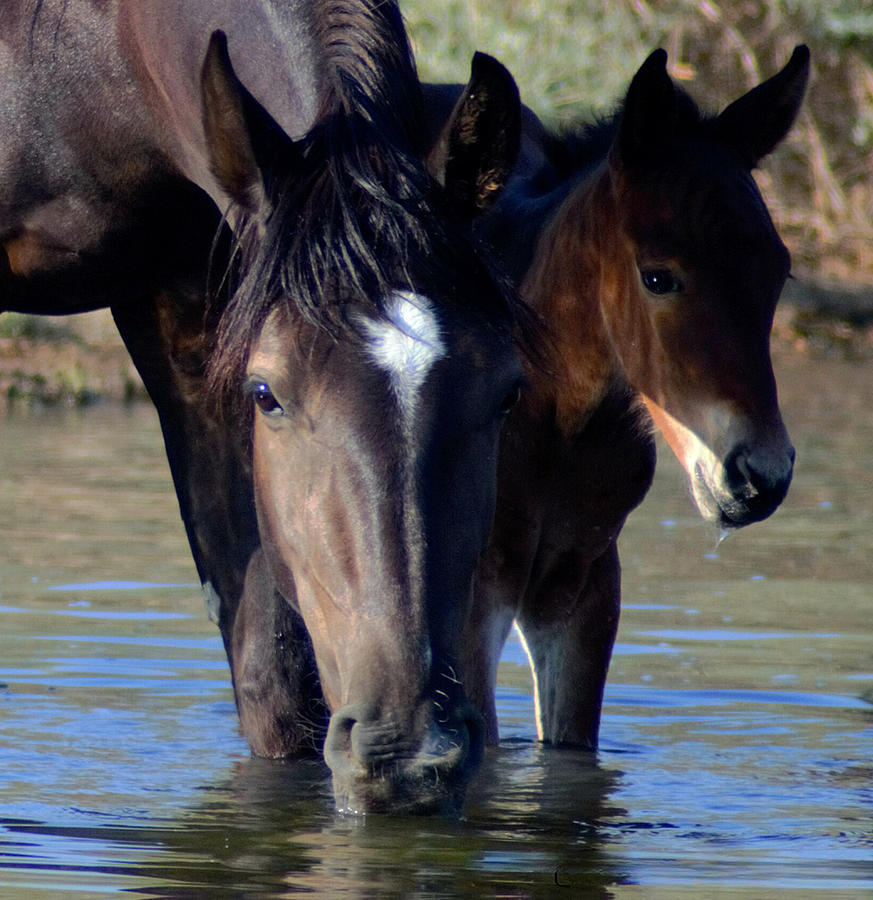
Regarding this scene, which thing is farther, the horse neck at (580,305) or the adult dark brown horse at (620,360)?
the horse neck at (580,305)

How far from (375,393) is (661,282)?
1.45 metres

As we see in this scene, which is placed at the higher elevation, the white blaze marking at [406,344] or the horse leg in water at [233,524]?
the white blaze marking at [406,344]

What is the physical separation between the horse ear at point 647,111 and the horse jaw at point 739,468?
791 mm

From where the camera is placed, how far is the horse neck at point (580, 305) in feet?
16.1

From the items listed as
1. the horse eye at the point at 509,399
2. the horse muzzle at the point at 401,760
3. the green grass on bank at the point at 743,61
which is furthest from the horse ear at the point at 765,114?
the green grass on bank at the point at 743,61

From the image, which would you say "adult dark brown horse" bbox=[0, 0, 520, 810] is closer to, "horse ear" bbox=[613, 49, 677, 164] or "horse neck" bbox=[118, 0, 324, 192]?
"horse neck" bbox=[118, 0, 324, 192]

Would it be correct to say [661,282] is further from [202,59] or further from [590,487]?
[202,59]

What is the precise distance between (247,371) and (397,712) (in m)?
0.74

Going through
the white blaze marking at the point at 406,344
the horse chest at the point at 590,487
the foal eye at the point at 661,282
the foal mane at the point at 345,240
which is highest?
the foal mane at the point at 345,240

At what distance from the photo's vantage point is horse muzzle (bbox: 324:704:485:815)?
3.17 m

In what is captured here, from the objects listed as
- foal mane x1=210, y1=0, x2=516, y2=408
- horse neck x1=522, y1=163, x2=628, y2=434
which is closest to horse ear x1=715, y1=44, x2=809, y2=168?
horse neck x1=522, y1=163, x2=628, y2=434

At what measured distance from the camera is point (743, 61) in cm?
1734

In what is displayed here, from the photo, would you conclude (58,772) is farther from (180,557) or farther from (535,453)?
(180,557)

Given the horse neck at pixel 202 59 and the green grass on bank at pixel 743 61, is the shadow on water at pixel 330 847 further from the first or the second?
the green grass on bank at pixel 743 61
